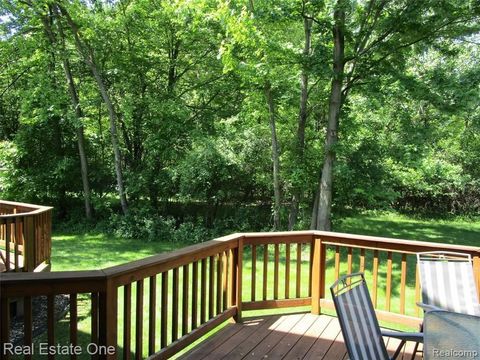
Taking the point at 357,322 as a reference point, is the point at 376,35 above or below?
above

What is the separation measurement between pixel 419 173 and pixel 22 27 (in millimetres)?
11975

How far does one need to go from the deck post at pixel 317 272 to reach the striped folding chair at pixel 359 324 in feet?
5.14

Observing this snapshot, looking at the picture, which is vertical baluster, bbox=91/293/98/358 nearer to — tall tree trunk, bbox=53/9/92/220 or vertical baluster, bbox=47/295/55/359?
vertical baluster, bbox=47/295/55/359

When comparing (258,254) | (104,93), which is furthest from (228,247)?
(104,93)

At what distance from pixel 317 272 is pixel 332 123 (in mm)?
4648

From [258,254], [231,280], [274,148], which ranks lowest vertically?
[258,254]

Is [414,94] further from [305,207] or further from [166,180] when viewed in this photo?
[166,180]

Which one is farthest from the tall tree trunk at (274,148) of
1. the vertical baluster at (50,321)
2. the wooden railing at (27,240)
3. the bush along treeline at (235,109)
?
the vertical baluster at (50,321)

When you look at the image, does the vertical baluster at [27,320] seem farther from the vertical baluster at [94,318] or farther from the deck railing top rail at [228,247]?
the vertical baluster at [94,318]

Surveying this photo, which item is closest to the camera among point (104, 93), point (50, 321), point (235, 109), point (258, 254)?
point (50, 321)

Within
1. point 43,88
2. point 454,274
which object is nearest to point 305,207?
point 454,274

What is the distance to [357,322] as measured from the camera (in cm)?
236

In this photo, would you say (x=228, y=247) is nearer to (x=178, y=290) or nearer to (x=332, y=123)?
(x=178, y=290)

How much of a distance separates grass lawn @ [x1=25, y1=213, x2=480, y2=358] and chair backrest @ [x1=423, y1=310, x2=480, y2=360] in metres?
3.23
